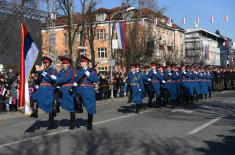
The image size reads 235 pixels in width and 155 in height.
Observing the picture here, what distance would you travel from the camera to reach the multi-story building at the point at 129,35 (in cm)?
4925

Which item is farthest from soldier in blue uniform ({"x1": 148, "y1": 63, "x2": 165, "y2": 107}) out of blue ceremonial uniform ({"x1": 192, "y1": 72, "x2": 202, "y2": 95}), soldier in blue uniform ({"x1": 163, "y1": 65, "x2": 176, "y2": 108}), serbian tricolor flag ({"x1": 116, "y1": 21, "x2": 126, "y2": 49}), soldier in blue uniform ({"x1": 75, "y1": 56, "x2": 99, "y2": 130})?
serbian tricolor flag ({"x1": 116, "y1": 21, "x2": 126, "y2": 49})

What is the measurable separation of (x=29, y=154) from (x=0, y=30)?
77.5 ft

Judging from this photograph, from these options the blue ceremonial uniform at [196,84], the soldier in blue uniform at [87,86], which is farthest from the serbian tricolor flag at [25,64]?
the blue ceremonial uniform at [196,84]

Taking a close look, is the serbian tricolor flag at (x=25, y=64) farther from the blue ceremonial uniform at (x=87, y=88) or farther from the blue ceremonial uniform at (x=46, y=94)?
the blue ceremonial uniform at (x=87, y=88)

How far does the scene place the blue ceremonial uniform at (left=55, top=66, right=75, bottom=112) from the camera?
12.5m

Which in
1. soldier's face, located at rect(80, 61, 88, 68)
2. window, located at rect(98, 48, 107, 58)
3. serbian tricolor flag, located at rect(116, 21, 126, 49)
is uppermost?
window, located at rect(98, 48, 107, 58)

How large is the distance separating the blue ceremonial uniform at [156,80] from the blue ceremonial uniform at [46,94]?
26.7 feet

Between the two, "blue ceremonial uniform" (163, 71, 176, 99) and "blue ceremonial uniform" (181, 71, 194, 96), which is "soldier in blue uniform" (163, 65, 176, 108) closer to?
"blue ceremonial uniform" (163, 71, 176, 99)

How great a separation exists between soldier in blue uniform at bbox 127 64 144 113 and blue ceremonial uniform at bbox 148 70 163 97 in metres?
2.08

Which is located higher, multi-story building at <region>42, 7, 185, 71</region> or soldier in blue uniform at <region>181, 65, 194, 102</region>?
multi-story building at <region>42, 7, 185, 71</region>

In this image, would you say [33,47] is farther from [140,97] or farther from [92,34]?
[92,34]

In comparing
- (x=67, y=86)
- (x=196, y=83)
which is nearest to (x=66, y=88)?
(x=67, y=86)

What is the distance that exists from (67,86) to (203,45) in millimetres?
101383

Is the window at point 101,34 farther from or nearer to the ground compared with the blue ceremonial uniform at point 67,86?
farther from the ground
